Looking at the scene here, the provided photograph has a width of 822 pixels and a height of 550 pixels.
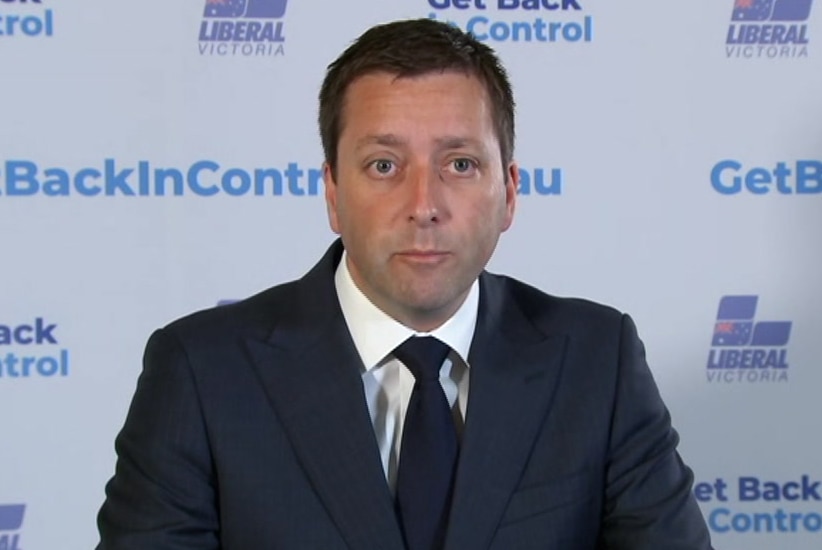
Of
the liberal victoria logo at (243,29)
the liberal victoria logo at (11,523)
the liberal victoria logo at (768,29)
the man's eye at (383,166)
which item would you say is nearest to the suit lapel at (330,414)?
the man's eye at (383,166)

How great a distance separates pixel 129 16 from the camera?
2438mm

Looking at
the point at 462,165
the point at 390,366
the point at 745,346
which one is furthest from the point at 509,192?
the point at 745,346

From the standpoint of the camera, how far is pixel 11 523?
2.45 m

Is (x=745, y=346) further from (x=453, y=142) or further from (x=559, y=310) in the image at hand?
(x=453, y=142)

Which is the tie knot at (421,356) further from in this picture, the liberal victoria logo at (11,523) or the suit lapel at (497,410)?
the liberal victoria logo at (11,523)

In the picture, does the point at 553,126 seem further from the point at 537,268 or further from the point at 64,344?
the point at 64,344

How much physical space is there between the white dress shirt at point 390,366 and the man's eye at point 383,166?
16 centimetres

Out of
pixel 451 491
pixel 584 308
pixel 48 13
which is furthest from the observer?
pixel 48 13

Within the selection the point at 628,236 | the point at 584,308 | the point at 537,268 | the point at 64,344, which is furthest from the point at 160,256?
the point at 584,308

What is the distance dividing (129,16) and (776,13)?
1.29 m

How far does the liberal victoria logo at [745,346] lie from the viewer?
2.56 metres

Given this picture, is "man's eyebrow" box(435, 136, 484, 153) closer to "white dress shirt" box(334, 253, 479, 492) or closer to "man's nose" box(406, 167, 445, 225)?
"man's nose" box(406, 167, 445, 225)

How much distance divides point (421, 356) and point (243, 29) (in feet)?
4.16

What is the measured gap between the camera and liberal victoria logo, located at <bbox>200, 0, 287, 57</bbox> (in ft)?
8.06
